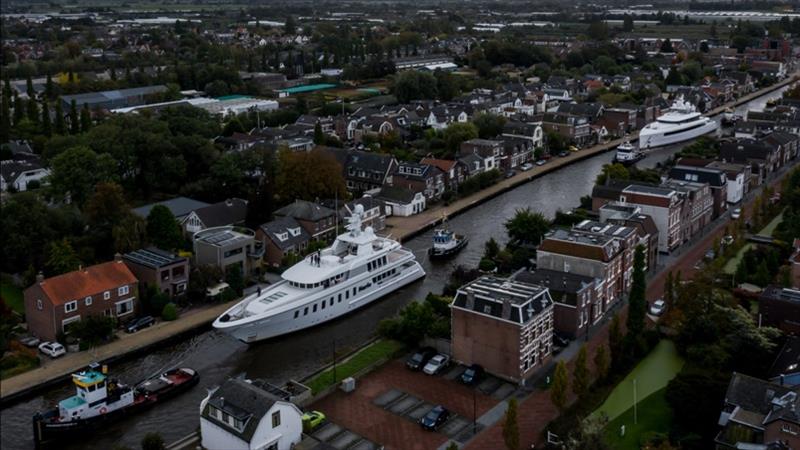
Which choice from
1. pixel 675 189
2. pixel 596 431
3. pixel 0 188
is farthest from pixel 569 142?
pixel 596 431

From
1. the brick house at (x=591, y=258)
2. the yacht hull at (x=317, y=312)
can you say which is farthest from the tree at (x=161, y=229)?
the brick house at (x=591, y=258)

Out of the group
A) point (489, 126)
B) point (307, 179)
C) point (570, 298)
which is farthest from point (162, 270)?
point (489, 126)

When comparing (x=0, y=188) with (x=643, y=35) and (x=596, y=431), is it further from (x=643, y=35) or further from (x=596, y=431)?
(x=643, y=35)

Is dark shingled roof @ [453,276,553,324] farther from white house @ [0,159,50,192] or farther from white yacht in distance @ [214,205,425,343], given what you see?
white house @ [0,159,50,192]

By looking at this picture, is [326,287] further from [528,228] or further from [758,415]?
[758,415]

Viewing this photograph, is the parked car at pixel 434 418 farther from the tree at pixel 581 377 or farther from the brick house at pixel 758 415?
the brick house at pixel 758 415

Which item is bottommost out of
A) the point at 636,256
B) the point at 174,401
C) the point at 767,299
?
the point at 174,401
